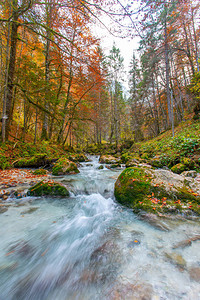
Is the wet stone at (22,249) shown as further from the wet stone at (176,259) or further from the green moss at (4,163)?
the green moss at (4,163)

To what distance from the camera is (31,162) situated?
7.35 metres

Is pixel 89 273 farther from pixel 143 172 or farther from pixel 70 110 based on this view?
pixel 70 110

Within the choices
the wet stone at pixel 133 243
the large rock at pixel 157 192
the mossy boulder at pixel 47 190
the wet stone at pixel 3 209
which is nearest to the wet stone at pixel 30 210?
the wet stone at pixel 3 209

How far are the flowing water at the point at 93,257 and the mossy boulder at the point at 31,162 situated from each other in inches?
171

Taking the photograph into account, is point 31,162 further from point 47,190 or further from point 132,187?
point 132,187

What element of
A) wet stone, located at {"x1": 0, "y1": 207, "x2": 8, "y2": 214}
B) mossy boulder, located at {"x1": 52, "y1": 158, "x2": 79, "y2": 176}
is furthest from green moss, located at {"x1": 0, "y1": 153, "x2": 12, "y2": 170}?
wet stone, located at {"x1": 0, "y1": 207, "x2": 8, "y2": 214}

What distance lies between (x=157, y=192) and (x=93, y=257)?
2157 millimetres

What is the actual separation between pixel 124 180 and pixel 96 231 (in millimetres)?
1584

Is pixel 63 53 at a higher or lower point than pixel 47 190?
higher

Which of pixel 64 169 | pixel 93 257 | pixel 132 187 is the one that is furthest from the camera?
pixel 64 169

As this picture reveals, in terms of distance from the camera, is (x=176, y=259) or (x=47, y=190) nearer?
(x=176, y=259)

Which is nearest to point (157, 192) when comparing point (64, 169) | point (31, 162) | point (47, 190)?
point (47, 190)

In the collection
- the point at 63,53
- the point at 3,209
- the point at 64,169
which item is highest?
the point at 63,53

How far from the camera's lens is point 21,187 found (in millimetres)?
4379
